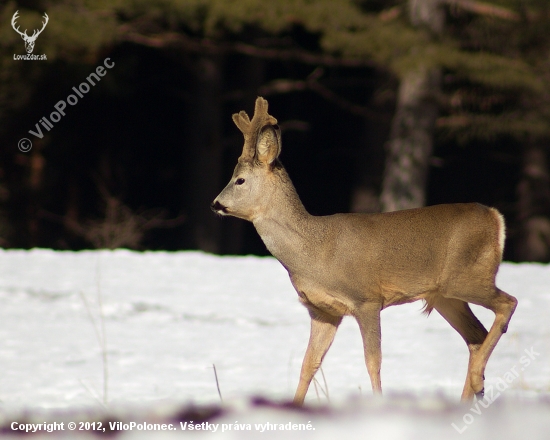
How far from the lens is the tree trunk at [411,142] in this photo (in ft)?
51.5

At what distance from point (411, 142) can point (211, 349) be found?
28.6ft

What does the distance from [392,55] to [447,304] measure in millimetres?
8663

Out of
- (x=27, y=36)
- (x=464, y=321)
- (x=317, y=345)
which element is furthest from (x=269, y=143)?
(x=27, y=36)

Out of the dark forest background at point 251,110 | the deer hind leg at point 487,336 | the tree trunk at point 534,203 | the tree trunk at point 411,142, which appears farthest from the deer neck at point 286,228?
the tree trunk at point 534,203

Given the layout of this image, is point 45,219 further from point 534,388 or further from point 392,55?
point 534,388

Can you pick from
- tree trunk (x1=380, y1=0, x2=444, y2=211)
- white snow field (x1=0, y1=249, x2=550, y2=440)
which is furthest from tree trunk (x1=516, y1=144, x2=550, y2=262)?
white snow field (x1=0, y1=249, x2=550, y2=440)

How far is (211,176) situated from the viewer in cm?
1947

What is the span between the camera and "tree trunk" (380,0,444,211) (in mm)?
15695

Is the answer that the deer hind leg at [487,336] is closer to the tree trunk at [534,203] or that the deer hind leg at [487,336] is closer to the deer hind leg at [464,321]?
the deer hind leg at [464,321]

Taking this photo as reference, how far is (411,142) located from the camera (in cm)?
1582

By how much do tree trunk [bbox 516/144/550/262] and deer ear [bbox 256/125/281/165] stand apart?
16.0 meters

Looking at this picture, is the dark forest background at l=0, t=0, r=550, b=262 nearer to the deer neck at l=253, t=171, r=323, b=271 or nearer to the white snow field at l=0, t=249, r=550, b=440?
the white snow field at l=0, t=249, r=550, b=440

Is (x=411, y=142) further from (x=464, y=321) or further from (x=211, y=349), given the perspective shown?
(x=464, y=321)

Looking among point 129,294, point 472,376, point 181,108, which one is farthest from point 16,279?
point 181,108
